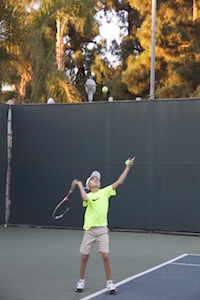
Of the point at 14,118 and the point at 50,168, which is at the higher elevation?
the point at 14,118

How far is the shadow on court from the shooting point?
752 cm

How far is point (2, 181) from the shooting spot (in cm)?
1427

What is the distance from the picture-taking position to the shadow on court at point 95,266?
7.52 metres

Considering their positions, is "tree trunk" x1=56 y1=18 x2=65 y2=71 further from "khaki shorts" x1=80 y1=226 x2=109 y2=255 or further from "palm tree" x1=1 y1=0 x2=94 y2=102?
"khaki shorts" x1=80 y1=226 x2=109 y2=255

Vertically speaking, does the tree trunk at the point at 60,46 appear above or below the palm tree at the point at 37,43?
above

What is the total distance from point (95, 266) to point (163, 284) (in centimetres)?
165

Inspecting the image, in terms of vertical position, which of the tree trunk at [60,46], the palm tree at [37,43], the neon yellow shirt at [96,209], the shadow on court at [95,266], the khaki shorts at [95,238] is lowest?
the shadow on court at [95,266]

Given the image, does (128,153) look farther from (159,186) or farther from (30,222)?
(30,222)

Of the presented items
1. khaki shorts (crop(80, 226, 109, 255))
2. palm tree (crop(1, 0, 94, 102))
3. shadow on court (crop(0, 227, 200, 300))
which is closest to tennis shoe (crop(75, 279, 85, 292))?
shadow on court (crop(0, 227, 200, 300))

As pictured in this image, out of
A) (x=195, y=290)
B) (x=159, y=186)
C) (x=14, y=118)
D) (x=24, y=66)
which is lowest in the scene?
(x=195, y=290)

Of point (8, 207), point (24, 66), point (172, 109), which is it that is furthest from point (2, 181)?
point (24, 66)

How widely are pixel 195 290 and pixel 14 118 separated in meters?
7.87

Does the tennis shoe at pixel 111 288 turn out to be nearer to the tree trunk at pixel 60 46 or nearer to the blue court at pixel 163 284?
the blue court at pixel 163 284

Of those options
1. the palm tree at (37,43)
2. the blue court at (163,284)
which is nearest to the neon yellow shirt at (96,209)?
the blue court at (163,284)
